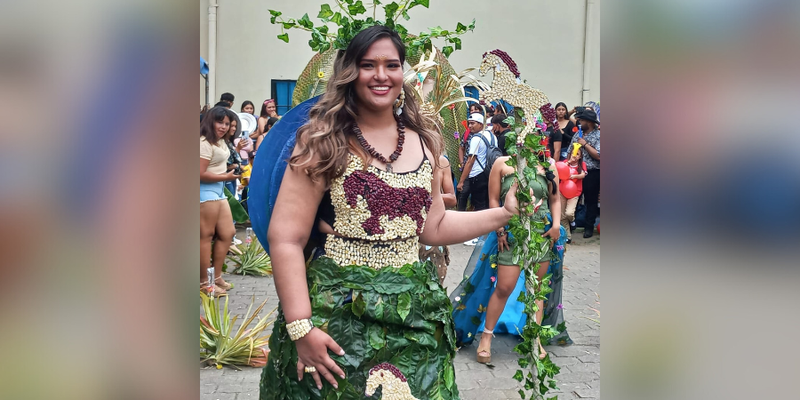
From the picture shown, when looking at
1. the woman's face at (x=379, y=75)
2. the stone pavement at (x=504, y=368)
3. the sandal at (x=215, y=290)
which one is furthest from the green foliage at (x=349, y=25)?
the sandal at (x=215, y=290)

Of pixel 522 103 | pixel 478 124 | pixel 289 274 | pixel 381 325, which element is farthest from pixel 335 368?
pixel 478 124

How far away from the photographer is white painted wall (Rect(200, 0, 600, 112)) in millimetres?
14867

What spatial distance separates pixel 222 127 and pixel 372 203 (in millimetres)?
4298

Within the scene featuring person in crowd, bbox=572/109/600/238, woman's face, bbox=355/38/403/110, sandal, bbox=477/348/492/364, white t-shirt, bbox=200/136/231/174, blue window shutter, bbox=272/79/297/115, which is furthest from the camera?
blue window shutter, bbox=272/79/297/115

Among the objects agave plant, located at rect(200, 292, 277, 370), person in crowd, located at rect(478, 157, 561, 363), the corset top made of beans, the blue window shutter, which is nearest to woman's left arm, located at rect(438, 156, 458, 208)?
person in crowd, located at rect(478, 157, 561, 363)

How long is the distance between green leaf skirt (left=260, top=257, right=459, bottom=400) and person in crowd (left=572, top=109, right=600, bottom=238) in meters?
7.50

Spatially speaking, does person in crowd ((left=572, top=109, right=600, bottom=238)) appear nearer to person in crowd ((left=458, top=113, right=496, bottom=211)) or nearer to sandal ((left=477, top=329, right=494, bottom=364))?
person in crowd ((left=458, top=113, right=496, bottom=211))

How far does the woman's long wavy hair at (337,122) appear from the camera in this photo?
210 cm

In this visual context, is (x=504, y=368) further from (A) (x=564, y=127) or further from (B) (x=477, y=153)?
(A) (x=564, y=127)

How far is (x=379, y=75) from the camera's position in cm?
214

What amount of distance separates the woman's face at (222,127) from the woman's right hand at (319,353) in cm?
431

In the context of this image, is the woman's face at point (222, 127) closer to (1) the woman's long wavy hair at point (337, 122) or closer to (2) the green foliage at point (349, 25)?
(2) the green foliage at point (349, 25)
